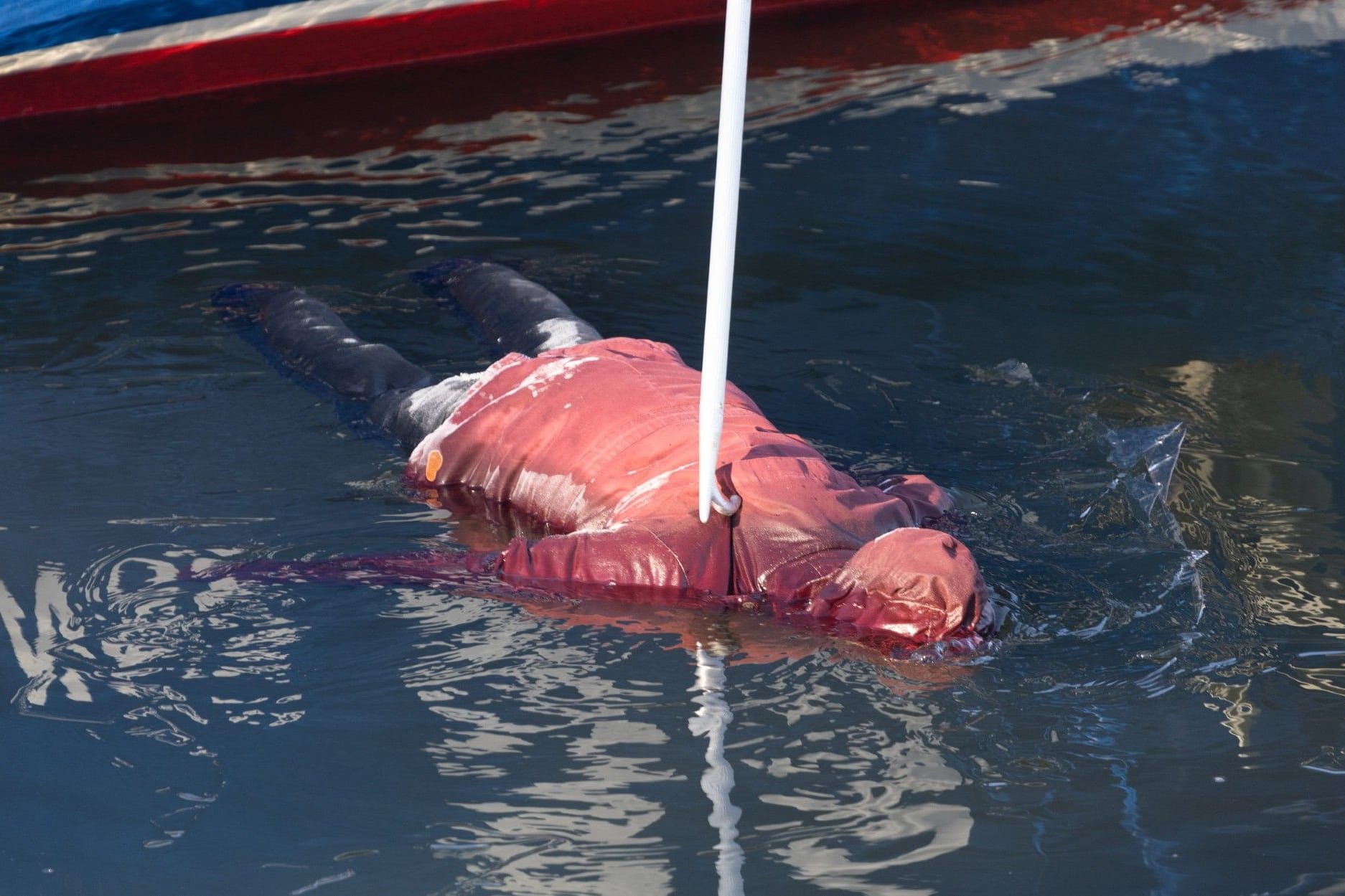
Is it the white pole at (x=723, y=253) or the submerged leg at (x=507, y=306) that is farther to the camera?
the submerged leg at (x=507, y=306)

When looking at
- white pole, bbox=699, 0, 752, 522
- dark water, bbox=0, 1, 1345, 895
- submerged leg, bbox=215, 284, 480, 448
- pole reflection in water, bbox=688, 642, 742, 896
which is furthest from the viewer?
submerged leg, bbox=215, 284, 480, 448

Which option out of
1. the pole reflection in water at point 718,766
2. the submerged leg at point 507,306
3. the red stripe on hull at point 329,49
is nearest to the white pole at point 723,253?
the pole reflection in water at point 718,766

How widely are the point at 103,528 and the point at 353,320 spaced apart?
1.83m

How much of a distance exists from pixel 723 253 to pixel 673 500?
0.69 meters

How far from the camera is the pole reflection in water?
8.53ft

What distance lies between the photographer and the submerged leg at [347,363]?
4.36m

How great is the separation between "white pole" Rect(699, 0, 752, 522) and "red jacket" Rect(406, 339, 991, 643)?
0.12m

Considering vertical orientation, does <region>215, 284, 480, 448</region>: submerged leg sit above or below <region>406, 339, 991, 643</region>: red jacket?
above

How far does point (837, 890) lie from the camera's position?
8.30 ft

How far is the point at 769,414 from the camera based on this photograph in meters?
4.85

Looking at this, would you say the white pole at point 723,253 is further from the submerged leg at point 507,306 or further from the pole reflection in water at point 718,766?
the submerged leg at point 507,306

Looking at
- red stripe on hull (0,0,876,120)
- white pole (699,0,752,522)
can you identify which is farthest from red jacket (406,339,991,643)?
red stripe on hull (0,0,876,120)

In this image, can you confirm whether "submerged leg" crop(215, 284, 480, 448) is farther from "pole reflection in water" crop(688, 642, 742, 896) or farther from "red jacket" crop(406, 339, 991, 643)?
"pole reflection in water" crop(688, 642, 742, 896)

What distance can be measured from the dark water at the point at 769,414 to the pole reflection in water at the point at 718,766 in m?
0.02
